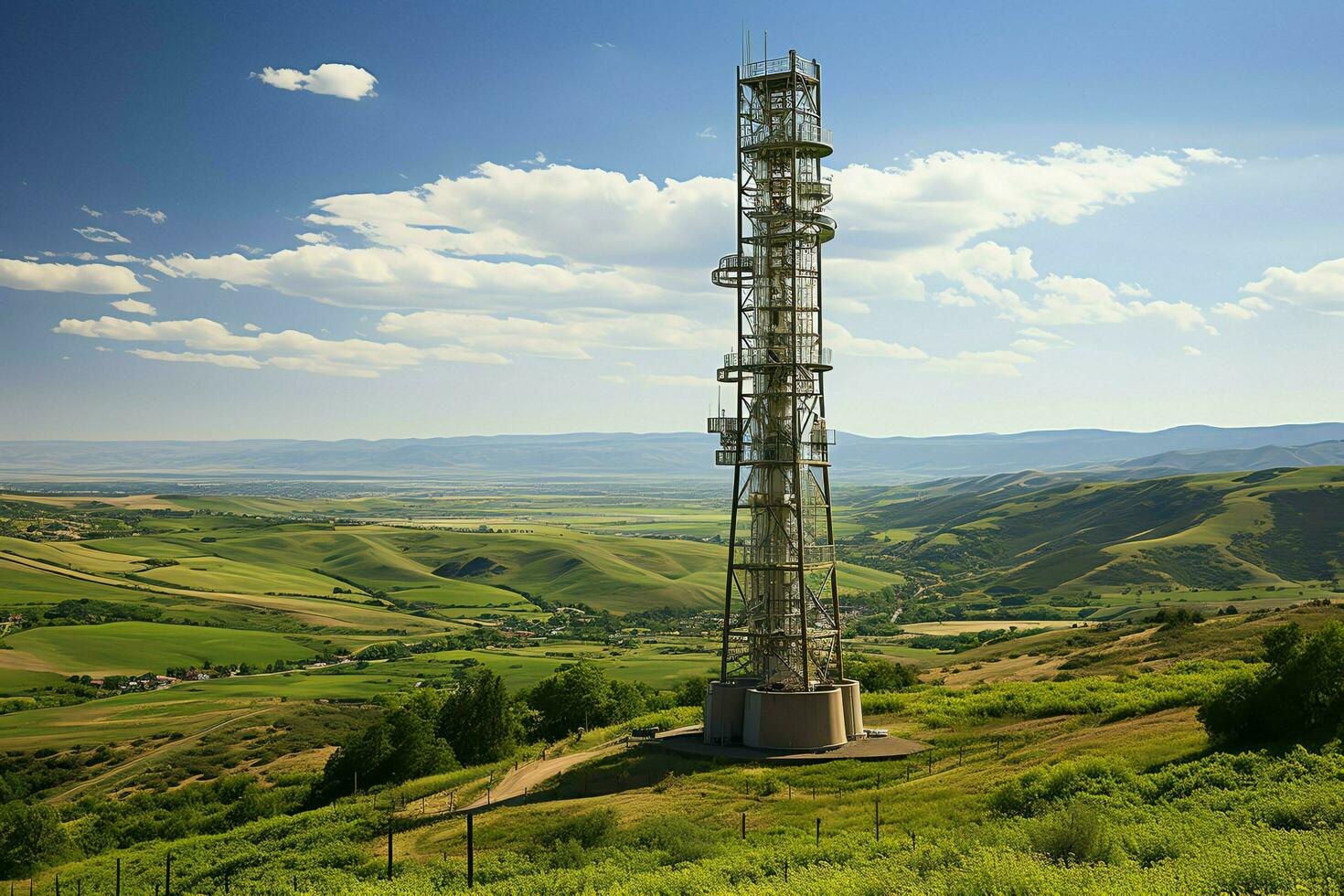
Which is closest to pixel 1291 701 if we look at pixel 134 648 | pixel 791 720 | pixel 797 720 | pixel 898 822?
pixel 898 822

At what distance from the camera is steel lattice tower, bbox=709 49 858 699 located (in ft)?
133

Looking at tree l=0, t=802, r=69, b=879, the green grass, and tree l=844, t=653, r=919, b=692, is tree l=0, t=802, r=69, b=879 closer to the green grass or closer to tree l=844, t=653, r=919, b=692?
tree l=844, t=653, r=919, b=692

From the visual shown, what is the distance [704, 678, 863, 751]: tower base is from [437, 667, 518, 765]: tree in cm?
1558

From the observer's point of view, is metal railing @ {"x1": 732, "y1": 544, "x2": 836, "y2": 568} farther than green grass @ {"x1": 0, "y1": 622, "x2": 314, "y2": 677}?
No

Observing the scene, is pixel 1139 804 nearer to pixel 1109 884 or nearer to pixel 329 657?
pixel 1109 884

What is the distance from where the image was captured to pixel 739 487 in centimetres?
4331

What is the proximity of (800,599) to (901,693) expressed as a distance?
1482 centimetres

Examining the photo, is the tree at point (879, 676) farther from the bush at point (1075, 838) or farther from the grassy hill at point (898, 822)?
the bush at point (1075, 838)

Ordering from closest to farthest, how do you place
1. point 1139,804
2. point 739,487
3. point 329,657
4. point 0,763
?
point 1139,804, point 739,487, point 0,763, point 329,657

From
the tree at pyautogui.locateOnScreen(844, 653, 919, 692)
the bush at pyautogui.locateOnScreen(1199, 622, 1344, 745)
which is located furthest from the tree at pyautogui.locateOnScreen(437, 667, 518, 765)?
the bush at pyautogui.locateOnScreen(1199, 622, 1344, 745)

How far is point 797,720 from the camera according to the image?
36.8 m

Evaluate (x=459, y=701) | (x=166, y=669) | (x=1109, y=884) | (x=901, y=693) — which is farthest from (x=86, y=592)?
(x=1109, y=884)

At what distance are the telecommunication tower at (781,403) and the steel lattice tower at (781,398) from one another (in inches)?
1.9

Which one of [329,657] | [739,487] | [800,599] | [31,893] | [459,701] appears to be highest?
[739,487]
